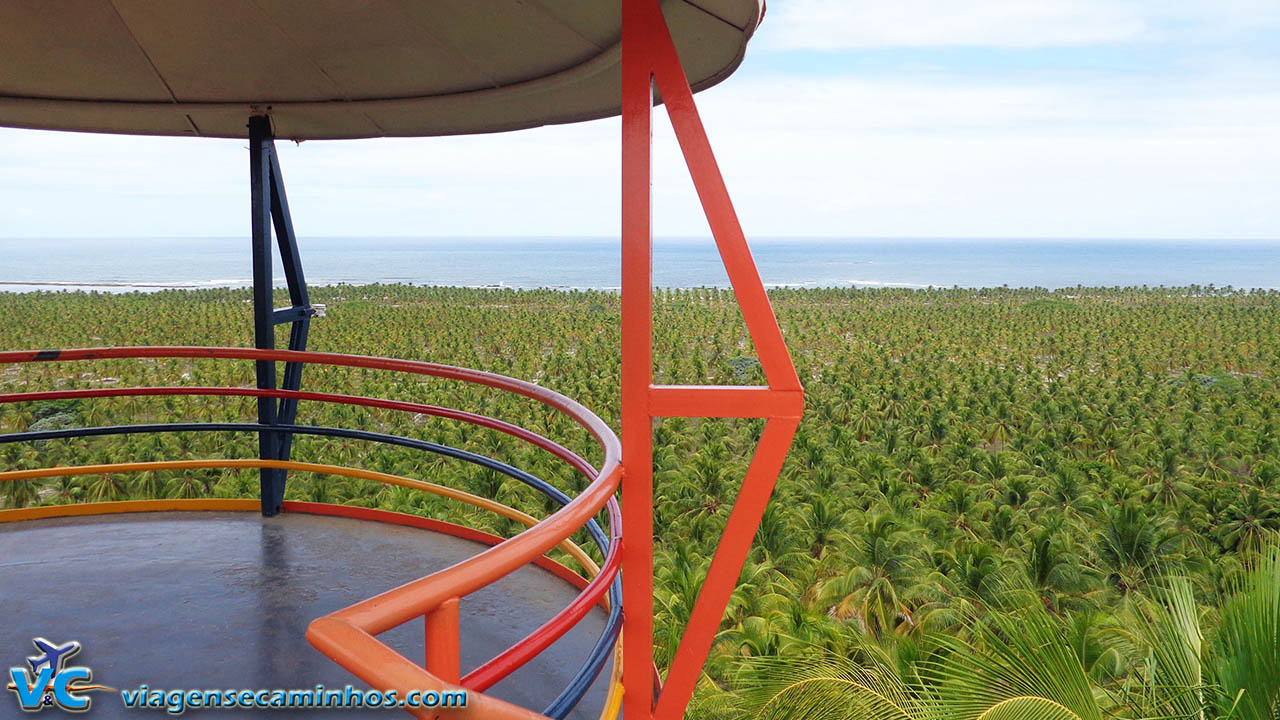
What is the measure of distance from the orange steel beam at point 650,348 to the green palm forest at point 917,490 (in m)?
1.75

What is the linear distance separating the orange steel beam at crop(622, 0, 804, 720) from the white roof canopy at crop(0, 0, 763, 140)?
0.29 metres

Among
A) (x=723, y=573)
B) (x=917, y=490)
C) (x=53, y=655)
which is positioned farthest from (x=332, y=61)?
(x=917, y=490)

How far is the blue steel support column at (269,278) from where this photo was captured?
4.11m

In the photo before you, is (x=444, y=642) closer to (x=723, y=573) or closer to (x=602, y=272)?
(x=723, y=573)

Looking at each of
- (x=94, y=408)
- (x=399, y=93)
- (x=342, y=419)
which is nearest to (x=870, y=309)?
(x=342, y=419)

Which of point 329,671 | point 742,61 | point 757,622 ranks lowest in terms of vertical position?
point 757,622

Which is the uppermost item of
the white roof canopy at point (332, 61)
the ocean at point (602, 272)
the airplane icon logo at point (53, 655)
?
the ocean at point (602, 272)

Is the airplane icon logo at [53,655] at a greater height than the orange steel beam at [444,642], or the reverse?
the orange steel beam at [444,642]

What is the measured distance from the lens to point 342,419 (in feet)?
121

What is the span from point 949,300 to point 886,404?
56450 mm

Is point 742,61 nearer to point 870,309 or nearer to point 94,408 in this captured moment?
point 94,408

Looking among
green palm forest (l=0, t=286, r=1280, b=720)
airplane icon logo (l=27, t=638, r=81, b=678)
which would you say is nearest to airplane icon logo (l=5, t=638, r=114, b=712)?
airplane icon logo (l=27, t=638, r=81, b=678)

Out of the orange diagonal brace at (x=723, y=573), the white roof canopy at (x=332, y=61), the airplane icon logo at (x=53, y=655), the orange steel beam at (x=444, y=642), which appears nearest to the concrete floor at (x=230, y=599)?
the airplane icon logo at (x=53, y=655)

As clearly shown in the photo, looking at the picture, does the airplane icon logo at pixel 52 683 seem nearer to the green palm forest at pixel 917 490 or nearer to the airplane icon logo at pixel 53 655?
the airplane icon logo at pixel 53 655
